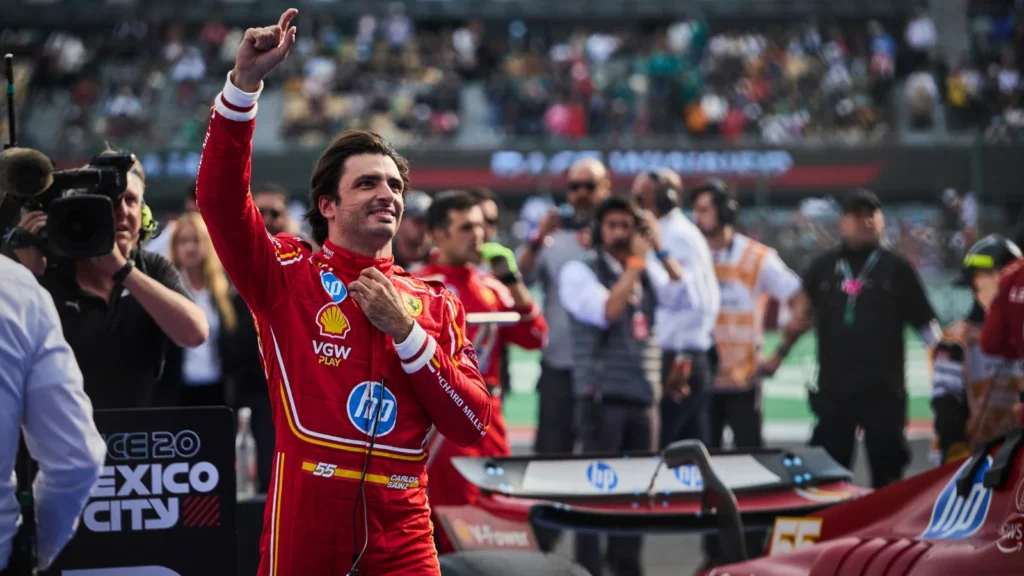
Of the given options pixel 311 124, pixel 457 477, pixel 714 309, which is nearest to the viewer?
pixel 457 477

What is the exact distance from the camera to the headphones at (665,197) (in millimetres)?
8164

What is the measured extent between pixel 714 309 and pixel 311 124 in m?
19.5

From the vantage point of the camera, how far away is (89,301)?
4355 mm

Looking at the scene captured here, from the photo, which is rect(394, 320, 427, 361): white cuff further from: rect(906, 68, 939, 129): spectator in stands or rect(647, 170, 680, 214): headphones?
rect(906, 68, 939, 129): spectator in stands

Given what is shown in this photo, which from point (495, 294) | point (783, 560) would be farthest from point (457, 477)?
point (783, 560)

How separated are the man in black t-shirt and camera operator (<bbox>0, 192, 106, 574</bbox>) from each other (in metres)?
5.80

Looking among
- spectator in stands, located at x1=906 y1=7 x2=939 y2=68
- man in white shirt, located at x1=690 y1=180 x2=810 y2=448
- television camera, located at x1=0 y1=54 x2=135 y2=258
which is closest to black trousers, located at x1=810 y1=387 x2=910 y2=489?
man in white shirt, located at x1=690 y1=180 x2=810 y2=448

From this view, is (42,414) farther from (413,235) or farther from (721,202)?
(721,202)

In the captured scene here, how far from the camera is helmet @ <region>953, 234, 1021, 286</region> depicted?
7273 millimetres

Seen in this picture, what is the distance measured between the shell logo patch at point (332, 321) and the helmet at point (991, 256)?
5.01 meters

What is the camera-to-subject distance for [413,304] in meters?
3.48

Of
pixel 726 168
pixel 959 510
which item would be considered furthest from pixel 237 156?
pixel 726 168

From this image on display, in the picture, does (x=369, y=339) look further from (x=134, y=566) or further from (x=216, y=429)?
(x=134, y=566)

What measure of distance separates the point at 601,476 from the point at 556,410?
2615 mm
